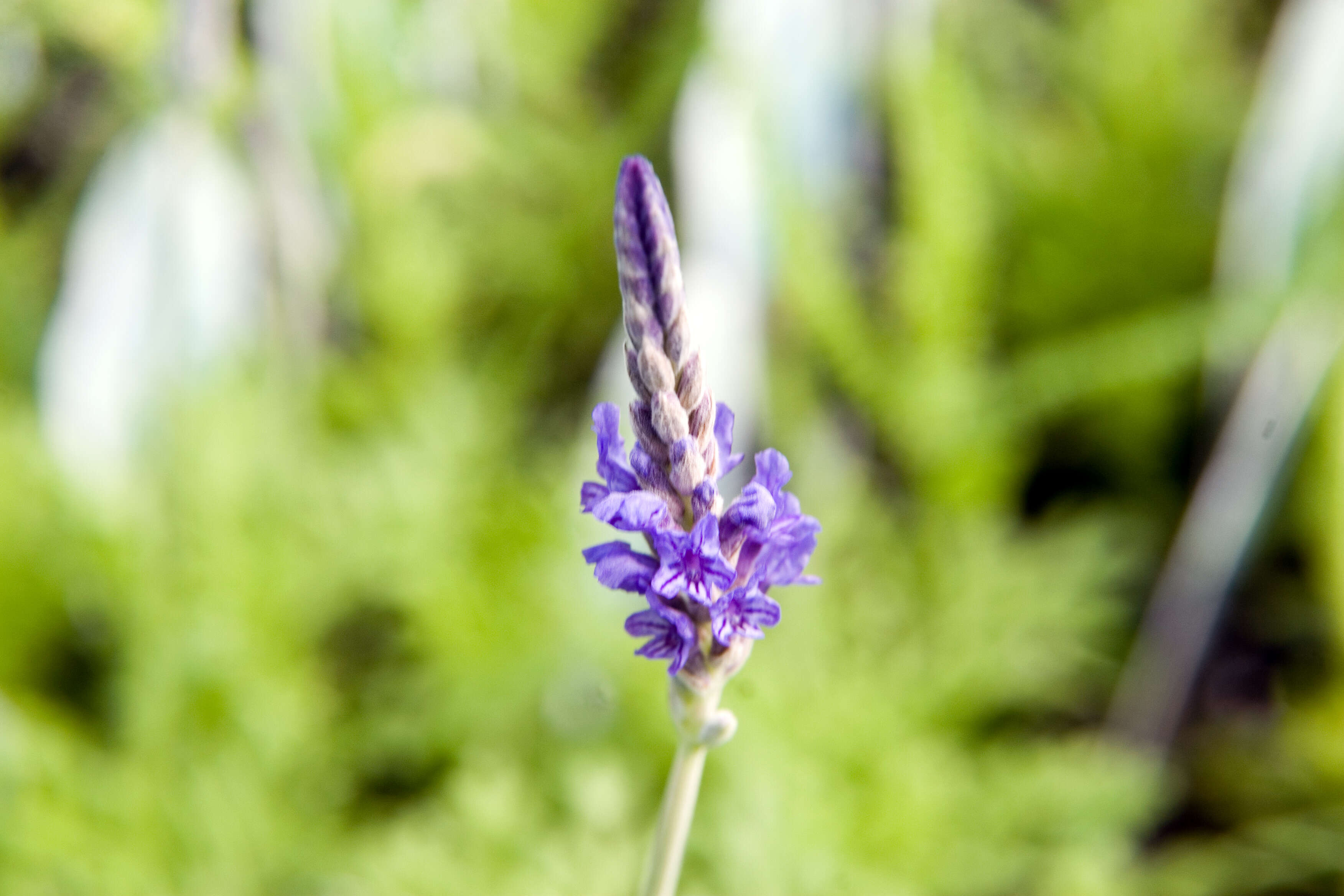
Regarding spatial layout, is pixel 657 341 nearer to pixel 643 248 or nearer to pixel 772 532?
pixel 643 248

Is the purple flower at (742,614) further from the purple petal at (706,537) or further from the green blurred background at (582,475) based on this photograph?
the green blurred background at (582,475)

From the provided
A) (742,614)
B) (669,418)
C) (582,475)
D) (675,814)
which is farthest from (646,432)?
(582,475)

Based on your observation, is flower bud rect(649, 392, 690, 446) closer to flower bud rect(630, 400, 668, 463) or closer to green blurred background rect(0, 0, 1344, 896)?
flower bud rect(630, 400, 668, 463)

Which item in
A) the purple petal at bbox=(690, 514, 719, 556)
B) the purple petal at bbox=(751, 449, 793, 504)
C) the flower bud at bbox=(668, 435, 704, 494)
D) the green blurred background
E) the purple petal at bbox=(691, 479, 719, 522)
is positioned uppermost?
the green blurred background

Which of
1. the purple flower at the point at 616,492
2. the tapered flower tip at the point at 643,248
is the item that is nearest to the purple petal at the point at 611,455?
the purple flower at the point at 616,492

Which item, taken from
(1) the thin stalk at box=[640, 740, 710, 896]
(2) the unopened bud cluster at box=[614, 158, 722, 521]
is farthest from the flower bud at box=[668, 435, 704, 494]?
(1) the thin stalk at box=[640, 740, 710, 896]

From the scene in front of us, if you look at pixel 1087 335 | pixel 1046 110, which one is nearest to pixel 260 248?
pixel 1087 335
